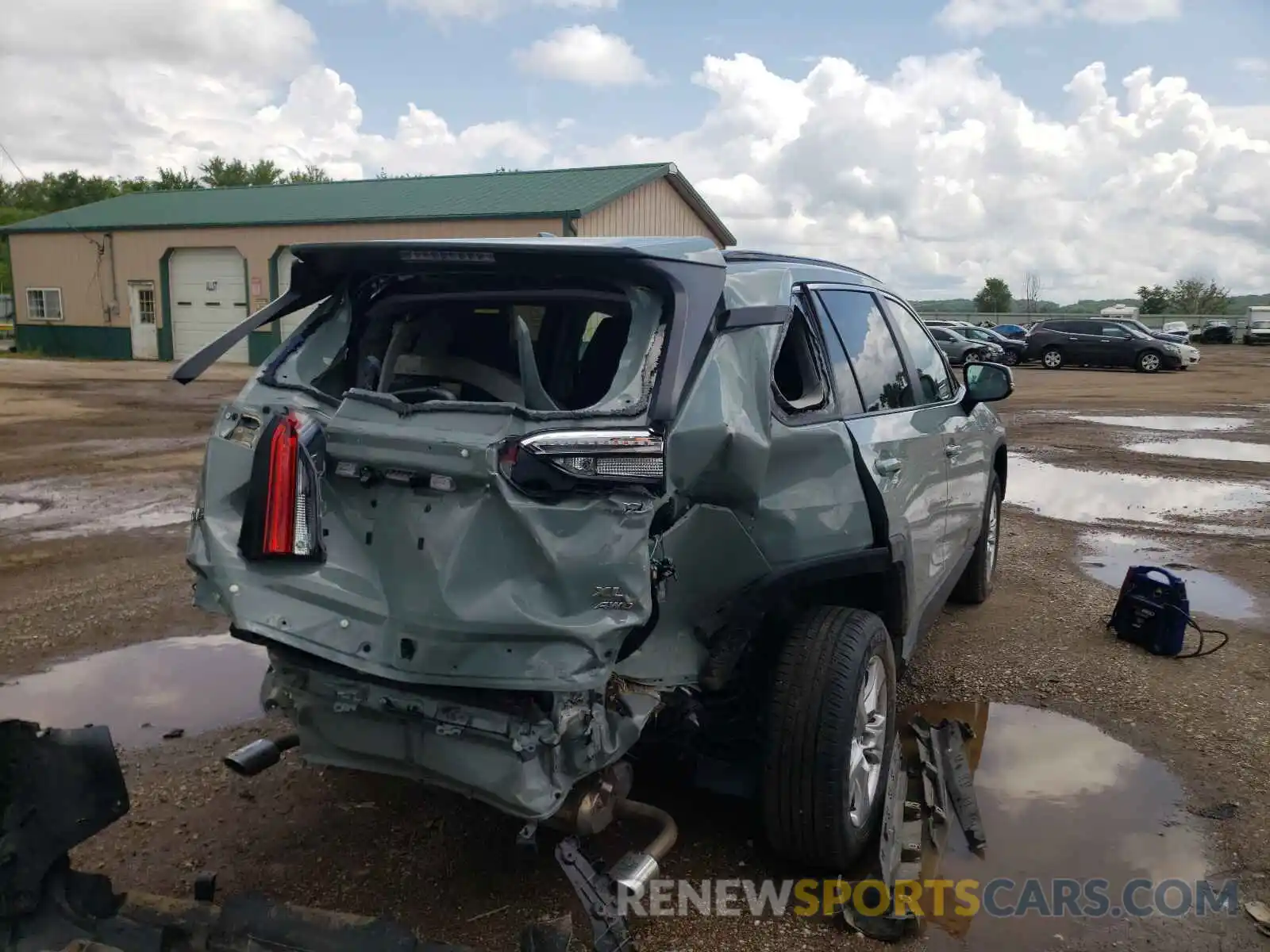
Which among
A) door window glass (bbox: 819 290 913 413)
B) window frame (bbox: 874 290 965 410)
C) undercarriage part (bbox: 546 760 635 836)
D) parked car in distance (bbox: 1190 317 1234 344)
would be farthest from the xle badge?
parked car in distance (bbox: 1190 317 1234 344)

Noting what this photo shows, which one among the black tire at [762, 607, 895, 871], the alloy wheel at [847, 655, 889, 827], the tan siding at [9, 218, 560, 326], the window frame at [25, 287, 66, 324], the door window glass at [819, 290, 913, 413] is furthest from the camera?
the window frame at [25, 287, 66, 324]

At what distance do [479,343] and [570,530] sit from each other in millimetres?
1303

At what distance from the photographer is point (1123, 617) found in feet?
18.9

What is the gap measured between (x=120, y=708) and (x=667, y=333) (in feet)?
11.0

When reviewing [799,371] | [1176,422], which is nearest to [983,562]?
[799,371]

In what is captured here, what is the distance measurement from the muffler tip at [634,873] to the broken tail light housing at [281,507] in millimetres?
1182

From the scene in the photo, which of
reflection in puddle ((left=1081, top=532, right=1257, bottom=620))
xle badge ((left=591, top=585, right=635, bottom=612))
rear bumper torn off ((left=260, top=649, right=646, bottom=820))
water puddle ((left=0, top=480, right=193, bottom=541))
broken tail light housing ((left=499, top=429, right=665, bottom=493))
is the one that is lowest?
water puddle ((left=0, top=480, right=193, bottom=541))

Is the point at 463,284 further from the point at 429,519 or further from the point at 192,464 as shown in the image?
the point at 192,464

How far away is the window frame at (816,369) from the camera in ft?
11.2

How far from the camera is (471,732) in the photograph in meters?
2.70

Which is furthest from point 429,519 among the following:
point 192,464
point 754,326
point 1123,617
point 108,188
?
point 108,188

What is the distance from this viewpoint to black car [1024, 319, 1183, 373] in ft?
102

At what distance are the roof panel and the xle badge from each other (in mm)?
20936

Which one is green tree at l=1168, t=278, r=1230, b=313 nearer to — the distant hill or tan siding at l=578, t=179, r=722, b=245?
the distant hill
